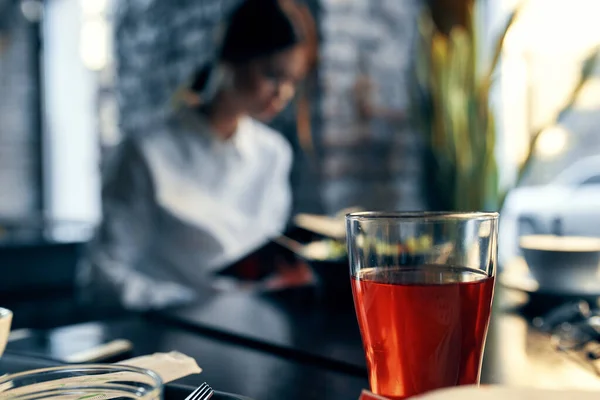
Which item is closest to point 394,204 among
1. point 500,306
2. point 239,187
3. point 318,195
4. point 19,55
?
point 318,195

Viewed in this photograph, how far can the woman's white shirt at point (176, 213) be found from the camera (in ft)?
5.58

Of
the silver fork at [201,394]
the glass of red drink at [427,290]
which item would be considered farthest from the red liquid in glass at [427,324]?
the silver fork at [201,394]

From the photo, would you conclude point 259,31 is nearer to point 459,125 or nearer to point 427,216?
point 459,125

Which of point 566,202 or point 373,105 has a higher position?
point 373,105

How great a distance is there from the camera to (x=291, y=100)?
2.50m

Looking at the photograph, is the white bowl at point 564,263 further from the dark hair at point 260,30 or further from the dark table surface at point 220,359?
the dark hair at point 260,30

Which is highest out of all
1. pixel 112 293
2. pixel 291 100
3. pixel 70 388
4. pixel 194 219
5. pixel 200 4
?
pixel 200 4

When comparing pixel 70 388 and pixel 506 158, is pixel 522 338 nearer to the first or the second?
pixel 70 388

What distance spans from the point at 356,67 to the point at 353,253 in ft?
7.29

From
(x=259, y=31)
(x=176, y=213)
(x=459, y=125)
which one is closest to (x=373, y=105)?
(x=459, y=125)

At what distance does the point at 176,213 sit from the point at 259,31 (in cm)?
62

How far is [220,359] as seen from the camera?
59 cm

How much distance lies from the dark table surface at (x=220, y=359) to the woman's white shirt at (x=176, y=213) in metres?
0.75

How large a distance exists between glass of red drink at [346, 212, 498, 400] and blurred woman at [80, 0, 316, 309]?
1.19 m
